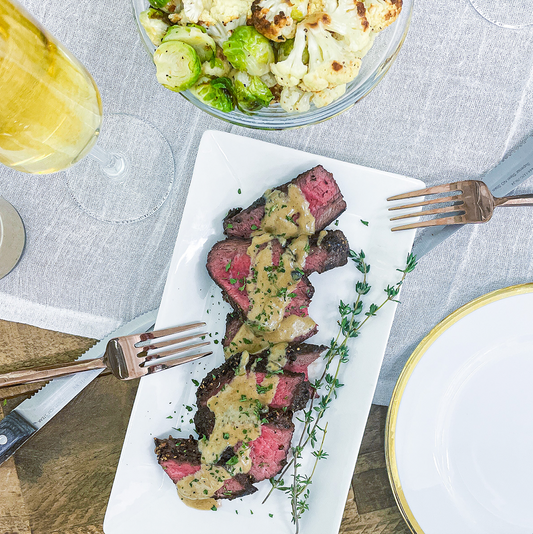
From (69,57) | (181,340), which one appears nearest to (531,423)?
(181,340)

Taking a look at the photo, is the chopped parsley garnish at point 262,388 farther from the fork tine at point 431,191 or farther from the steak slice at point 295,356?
the fork tine at point 431,191

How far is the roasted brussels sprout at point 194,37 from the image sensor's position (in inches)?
55.7

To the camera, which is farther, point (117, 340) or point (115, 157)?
point (115, 157)

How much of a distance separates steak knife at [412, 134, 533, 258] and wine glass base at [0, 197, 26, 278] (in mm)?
1690

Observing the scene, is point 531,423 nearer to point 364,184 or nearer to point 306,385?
point 306,385

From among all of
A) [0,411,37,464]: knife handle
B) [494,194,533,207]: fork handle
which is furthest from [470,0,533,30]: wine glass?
[0,411,37,464]: knife handle

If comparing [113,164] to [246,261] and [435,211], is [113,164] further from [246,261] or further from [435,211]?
[435,211]

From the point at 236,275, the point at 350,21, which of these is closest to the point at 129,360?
the point at 236,275

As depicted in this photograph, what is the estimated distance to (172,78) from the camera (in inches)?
56.6

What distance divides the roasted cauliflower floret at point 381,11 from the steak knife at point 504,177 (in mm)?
874

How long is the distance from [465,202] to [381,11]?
2.75ft

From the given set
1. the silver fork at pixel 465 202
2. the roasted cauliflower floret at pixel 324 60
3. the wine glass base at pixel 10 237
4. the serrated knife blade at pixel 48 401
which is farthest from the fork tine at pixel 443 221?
→ the wine glass base at pixel 10 237

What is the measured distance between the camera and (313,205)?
189 cm

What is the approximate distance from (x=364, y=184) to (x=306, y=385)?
32.9 inches
